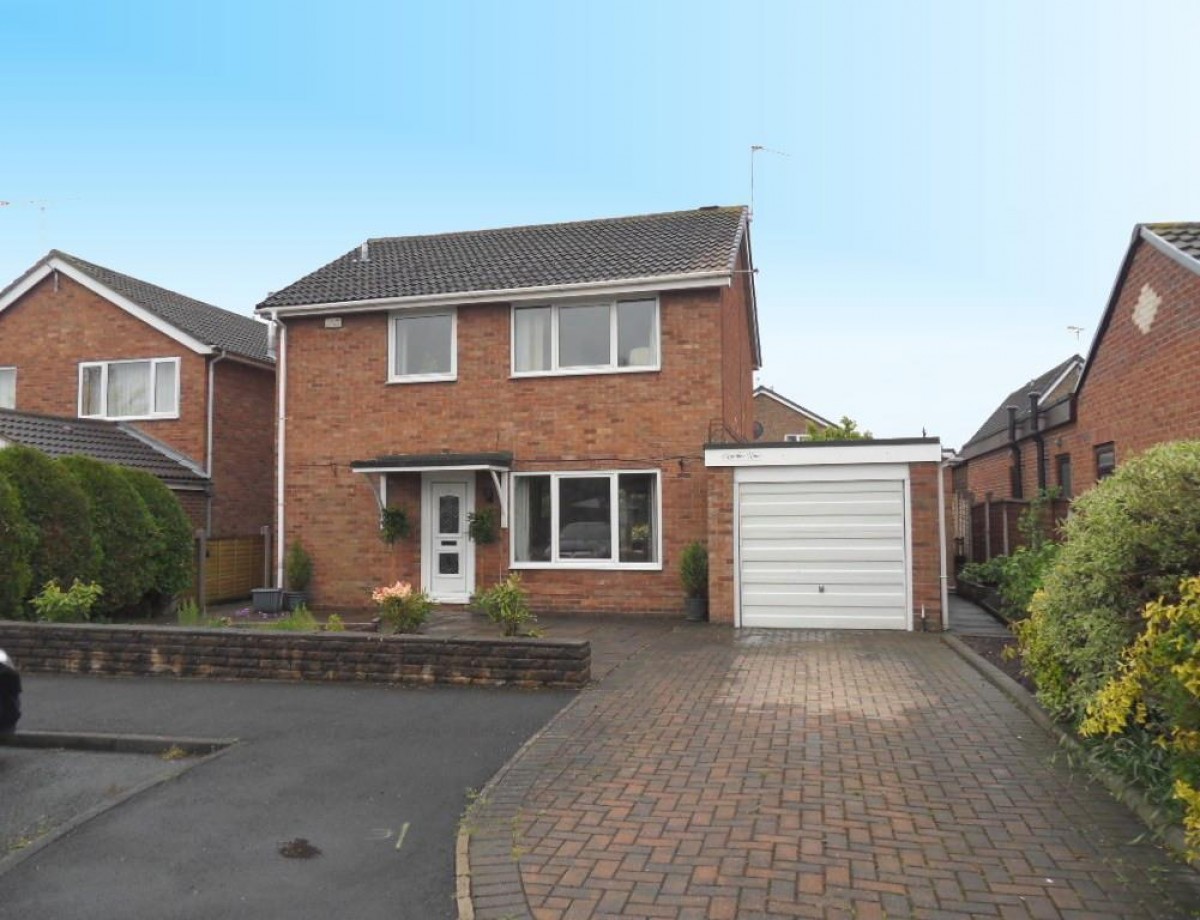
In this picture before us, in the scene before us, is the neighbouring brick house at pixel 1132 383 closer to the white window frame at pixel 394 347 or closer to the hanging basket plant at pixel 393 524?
the white window frame at pixel 394 347

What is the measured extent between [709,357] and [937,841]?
31.7 ft

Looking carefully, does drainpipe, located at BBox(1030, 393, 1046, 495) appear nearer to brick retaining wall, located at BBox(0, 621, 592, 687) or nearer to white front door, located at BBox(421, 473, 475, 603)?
white front door, located at BBox(421, 473, 475, 603)

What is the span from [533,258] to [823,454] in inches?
254

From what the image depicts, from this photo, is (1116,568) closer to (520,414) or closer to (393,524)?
(520,414)

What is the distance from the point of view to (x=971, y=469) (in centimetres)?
2466

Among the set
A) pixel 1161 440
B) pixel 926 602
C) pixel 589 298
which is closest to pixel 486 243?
pixel 589 298

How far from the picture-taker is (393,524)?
14.3 m

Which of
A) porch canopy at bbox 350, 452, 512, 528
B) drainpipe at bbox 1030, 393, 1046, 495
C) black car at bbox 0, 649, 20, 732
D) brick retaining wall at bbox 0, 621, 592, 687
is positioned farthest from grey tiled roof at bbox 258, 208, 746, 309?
black car at bbox 0, 649, 20, 732

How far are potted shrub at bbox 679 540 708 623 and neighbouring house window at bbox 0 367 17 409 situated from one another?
1525cm

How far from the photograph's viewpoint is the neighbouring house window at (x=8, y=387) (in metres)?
18.9

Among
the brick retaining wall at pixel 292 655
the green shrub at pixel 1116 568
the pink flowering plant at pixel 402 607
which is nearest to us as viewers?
the green shrub at pixel 1116 568

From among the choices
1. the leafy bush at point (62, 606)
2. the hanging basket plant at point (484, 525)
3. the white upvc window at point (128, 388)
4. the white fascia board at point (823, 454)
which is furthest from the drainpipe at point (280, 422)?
the white fascia board at point (823, 454)

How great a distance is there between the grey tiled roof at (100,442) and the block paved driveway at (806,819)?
12.1 meters

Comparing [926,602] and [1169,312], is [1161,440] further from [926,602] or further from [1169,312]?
[926,602]
